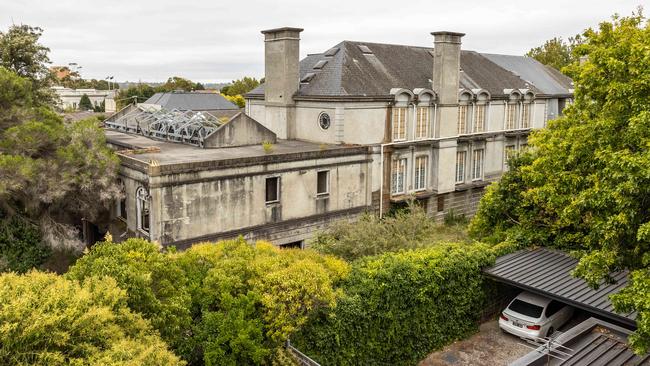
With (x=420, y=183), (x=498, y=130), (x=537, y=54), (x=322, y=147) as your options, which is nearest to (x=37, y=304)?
(x=322, y=147)

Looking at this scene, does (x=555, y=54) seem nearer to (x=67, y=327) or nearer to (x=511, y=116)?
(x=511, y=116)

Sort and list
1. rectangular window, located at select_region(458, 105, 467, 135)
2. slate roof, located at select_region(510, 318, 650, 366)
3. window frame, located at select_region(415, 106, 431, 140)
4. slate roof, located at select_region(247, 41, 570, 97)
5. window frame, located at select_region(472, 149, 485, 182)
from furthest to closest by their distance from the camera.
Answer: window frame, located at select_region(472, 149, 485, 182), rectangular window, located at select_region(458, 105, 467, 135), window frame, located at select_region(415, 106, 431, 140), slate roof, located at select_region(247, 41, 570, 97), slate roof, located at select_region(510, 318, 650, 366)

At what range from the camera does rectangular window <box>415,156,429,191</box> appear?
3225 centimetres

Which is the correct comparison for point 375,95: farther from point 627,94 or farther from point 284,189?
point 627,94

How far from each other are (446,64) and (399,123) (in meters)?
5.04

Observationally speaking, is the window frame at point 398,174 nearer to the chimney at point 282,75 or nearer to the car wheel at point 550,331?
the chimney at point 282,75

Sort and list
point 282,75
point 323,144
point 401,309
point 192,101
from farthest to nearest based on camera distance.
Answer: point 192,101 → point 282,75 → point 323,144 → point 401,309

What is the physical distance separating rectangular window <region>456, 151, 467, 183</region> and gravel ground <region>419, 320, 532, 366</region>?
56.7ft

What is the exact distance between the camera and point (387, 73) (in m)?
32.6

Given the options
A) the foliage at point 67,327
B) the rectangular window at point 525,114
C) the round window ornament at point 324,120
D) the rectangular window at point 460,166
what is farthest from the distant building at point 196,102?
the foliage at point 67,327

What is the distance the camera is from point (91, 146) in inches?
Answer: 906

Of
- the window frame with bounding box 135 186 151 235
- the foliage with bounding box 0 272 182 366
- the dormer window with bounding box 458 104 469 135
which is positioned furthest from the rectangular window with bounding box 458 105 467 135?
the foliage with bounding box 0 272 182 366

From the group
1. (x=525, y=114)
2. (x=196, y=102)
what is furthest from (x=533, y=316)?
(x=196, y=102)

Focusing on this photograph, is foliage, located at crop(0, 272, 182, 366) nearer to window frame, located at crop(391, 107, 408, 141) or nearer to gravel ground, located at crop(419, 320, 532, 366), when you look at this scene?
gravel ground, located at crop(419, 320, 532, 366)
